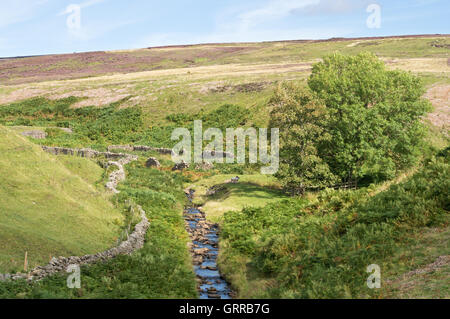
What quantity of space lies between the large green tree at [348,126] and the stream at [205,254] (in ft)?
29.4

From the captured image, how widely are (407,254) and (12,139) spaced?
101ft

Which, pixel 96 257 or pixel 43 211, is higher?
pixel 43 211

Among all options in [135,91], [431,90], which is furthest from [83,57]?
[431,90]

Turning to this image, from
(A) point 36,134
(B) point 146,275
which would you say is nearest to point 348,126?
(B) point 146,275

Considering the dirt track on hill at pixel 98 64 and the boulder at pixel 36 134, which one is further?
the dirt track on hill at pixel 98 64

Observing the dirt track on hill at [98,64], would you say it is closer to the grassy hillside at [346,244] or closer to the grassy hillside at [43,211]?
the grassy hillside at [43,211]

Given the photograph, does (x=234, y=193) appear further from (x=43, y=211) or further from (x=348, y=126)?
(x=43, y=211)

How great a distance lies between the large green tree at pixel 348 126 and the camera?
133 ft

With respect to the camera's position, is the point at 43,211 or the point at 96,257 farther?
the point at 43,211

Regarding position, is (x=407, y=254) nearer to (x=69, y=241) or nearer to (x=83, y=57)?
(x=69, y=241)

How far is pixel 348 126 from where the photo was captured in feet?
136

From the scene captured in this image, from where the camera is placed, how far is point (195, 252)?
29359mm

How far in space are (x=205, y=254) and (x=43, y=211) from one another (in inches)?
421

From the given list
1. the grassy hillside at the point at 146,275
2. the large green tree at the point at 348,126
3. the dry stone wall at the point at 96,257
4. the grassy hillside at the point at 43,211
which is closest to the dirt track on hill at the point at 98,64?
the grassy hillside at the point at 43,211
